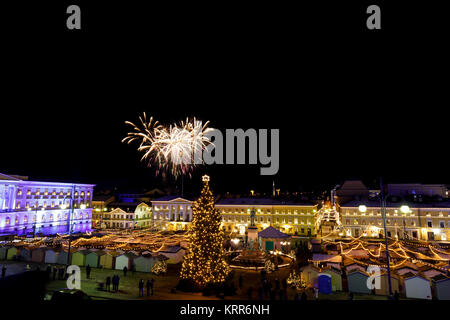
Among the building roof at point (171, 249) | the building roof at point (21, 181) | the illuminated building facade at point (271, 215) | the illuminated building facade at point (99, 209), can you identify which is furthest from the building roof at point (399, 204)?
the building roof at point (21, 181)

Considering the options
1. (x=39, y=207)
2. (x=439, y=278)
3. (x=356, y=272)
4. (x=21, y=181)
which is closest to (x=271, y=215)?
(x=356, y=272)

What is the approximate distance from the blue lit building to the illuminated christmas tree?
112ft

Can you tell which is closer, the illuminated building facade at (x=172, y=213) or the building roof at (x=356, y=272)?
the building roof at (x=356, y=272)

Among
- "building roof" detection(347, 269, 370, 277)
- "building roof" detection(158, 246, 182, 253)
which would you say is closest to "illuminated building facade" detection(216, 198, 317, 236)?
"building roof" detection(158, 246, 182, 253)

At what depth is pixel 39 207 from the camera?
193 feet

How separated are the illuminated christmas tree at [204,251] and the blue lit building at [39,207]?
34027 mm

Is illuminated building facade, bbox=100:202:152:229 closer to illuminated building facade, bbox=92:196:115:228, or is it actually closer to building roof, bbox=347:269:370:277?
illuminated building facade, bbox=92:196:115:228

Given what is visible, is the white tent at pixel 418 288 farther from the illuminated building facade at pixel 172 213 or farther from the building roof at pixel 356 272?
the illuminated building facade at pixel 172 213

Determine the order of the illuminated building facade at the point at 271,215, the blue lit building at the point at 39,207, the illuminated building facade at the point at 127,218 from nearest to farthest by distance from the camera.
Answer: the blue lit building at the point at 39,207
the illuminated building facade at the point at 271,215
the illuminated building facade at the point at 127,218

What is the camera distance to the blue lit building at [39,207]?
52219 mm

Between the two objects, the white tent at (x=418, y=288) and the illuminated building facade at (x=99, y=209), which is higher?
the illuminated building facade at (x=99, y=209)

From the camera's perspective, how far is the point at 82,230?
67.8m

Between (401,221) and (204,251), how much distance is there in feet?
168

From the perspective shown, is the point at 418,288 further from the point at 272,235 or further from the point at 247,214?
the point at 247,214
